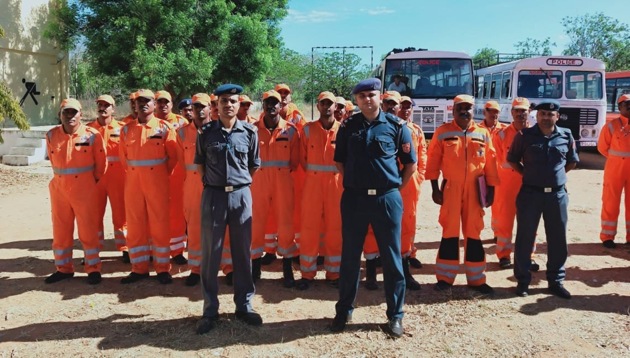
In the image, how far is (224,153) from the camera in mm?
3936

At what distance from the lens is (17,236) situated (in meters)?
7.18

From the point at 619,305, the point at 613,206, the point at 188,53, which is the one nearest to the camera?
the point at 619,305

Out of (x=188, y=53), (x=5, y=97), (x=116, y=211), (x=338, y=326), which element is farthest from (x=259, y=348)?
(x=188, y=53)

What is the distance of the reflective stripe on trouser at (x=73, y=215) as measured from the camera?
4980mm

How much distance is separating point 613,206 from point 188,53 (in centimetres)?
1334

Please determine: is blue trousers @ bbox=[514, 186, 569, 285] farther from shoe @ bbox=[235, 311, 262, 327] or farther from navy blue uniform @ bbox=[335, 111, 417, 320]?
shoe @ bbox=[235, 311, 262, 327]

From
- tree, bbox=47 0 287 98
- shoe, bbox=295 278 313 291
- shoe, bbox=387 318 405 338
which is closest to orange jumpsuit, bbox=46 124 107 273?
shoe, bbox=295 278 313 291

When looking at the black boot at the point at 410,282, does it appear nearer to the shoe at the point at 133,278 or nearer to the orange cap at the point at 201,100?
Result: the orange cap at the point at 201,100

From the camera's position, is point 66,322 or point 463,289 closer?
point 66,322

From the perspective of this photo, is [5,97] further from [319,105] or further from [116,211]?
[319,105]

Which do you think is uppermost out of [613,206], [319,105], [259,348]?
[319,105]

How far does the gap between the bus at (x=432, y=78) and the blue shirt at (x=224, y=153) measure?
9420 mm

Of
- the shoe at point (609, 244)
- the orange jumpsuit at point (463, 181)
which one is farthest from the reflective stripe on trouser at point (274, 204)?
the shoe at point (609, 244)

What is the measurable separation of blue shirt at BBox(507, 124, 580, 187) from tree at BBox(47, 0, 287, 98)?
1218 cm
